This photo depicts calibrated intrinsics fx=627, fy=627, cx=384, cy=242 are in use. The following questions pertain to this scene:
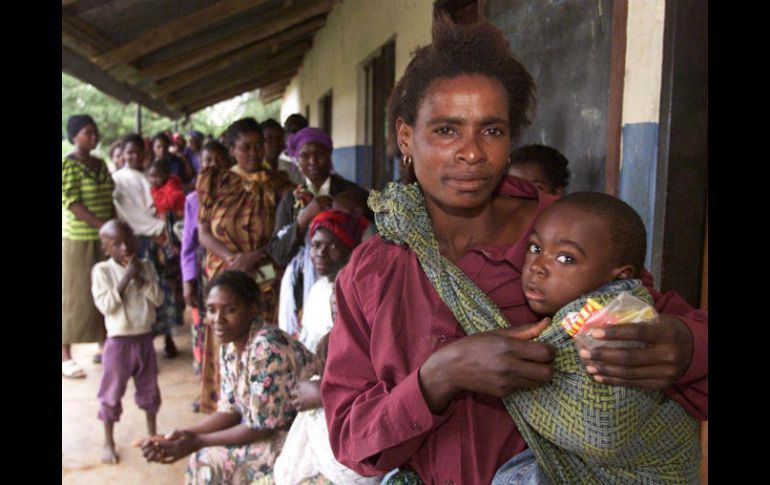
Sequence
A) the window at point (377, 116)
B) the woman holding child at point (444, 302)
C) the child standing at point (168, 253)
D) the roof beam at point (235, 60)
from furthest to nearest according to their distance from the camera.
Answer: the roof beam at point (235, 60)
the child standing at point (168, 253)
the window at point (377, 116)
the woman holding child at point (444, 302)

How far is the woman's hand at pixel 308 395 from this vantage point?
2082mm

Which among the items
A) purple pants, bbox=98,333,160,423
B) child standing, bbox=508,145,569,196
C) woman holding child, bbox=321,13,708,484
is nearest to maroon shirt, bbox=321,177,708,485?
woman holding child, bbox=321,13,708,484

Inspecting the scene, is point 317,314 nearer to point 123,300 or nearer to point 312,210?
Result: point 312,210

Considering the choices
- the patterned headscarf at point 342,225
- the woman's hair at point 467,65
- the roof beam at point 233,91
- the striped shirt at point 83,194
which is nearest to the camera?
the woman's hair at point 467,65

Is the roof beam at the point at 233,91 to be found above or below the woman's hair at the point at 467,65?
above

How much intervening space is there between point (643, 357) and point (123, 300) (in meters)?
3.51

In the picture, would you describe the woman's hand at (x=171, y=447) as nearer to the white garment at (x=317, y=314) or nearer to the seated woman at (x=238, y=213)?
the white garment at (x=317, y=314)

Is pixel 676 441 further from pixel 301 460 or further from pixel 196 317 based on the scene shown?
pixel 196 317

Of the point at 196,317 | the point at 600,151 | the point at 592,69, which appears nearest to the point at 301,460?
the point at 600,151

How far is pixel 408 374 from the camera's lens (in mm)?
1174

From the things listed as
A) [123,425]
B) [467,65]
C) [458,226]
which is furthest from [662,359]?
[123,425]

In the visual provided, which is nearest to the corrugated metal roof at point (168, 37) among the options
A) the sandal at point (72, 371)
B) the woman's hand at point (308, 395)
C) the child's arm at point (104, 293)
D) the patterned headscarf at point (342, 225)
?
the child's arm at point (104, 293)

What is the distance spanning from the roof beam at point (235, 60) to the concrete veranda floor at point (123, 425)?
13.4 feet
